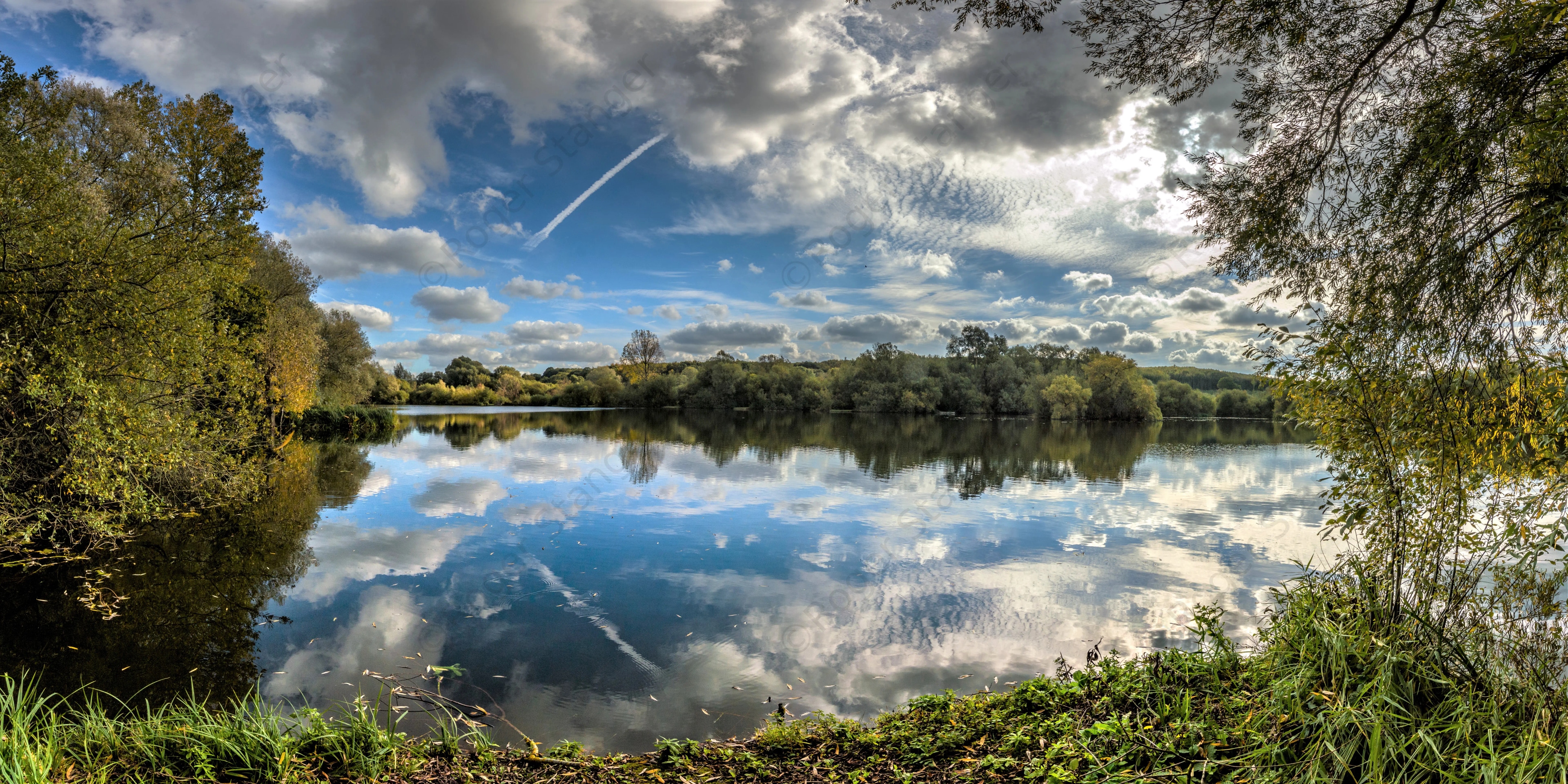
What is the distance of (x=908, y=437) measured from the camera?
47531 millimetres

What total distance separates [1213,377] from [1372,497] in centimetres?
12517

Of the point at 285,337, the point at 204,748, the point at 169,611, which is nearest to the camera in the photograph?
the point at 204,748

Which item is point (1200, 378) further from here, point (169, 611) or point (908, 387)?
point (169, 611)

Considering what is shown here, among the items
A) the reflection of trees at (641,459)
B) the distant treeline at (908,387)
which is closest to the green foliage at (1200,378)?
the distant treeline at (908,387)

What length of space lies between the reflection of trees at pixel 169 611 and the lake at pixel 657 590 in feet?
0.16

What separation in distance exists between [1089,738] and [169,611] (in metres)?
12.1

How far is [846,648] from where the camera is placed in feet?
27.5

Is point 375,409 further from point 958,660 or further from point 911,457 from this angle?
point 958,660

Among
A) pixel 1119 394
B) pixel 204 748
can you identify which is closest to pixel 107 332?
pixel 204 748

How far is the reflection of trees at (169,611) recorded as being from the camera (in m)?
7.16

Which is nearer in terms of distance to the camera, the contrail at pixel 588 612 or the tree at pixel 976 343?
the contrail at pixel 588 612

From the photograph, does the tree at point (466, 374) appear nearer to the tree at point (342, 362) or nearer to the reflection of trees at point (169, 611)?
the tree at point (342, 362)

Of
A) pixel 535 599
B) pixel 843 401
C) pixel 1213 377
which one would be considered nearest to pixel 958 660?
pixel 535 599

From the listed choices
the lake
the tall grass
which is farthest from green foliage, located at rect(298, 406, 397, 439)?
the tall grass
